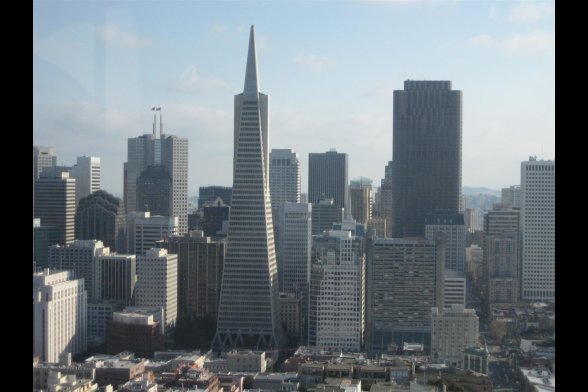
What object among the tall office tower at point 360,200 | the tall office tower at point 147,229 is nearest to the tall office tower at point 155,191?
the tall office tower at point 147,229

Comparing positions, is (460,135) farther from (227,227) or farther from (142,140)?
(142,140)

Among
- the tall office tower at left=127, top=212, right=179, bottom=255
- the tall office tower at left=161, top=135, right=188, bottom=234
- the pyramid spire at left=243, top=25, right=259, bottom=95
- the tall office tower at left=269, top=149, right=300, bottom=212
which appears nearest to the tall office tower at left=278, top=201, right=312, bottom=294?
the tall office tower at left=269, top=149, right=300, bottom=212

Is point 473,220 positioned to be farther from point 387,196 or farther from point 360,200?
point 387,196

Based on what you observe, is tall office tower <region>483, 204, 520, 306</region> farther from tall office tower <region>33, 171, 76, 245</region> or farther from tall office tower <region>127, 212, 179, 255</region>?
tall office tower <region>33, 171, 76, 245</region>

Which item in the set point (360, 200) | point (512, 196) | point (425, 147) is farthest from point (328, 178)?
point (512, 196)

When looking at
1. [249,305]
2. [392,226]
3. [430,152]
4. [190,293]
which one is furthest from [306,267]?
[430,152]

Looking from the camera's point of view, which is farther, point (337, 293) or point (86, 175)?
point (337, 293)
